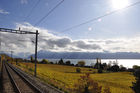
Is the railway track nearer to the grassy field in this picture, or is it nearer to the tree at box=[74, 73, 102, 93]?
the grassy field

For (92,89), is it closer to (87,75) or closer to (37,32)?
(87,75)

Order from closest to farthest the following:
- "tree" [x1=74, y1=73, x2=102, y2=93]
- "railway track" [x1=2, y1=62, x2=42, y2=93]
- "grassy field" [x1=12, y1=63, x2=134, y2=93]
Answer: "railway track" [x1=2, y1=62, x2=42, y2=93] < "tree" [x1=74, y1=73, x2=102, y2=93] < "grassy field" [x1=12, y1=63, x2=134, y2=93]

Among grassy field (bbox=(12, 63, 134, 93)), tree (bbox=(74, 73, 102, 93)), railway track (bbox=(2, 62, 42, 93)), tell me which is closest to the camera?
railway track (bbox=(2, 62, 42, 93))

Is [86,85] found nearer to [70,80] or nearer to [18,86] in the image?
[18,86]

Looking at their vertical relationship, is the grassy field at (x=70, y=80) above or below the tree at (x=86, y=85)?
below

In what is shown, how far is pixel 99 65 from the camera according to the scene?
4360 inches

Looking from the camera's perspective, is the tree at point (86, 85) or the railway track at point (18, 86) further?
the tree at point (86, 85)

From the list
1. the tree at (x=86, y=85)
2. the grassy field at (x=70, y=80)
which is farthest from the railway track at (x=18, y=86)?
the tree at (x=86, y=85)

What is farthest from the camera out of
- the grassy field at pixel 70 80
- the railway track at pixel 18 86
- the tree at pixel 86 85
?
the grassy field at pixel 70 80

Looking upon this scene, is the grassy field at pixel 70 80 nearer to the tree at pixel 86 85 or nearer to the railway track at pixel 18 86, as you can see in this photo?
the tree at pixel 86 85

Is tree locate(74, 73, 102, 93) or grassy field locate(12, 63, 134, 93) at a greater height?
tree locate(74, 73, 102, 93)

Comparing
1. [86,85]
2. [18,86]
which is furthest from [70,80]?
[18,86]

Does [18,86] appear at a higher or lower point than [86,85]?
higher

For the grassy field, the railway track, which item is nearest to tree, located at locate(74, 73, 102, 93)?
the grassy field
